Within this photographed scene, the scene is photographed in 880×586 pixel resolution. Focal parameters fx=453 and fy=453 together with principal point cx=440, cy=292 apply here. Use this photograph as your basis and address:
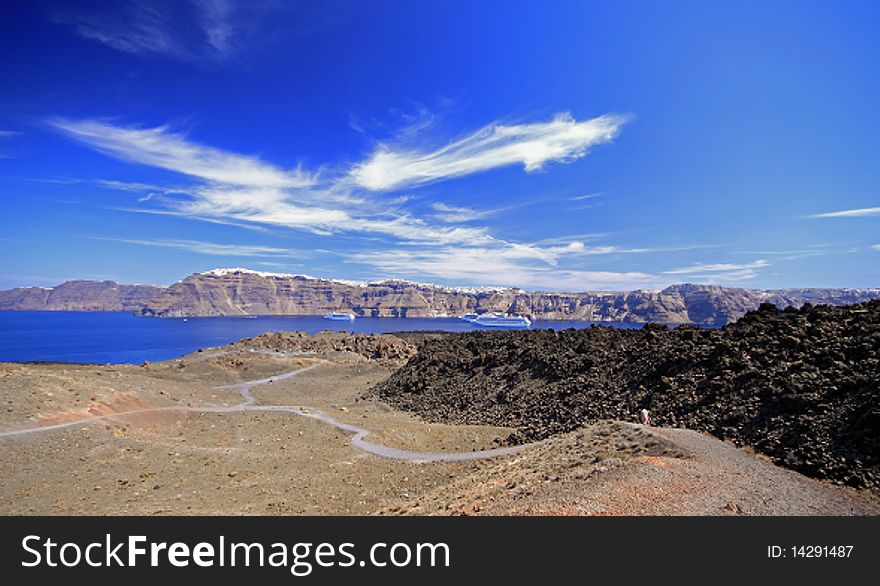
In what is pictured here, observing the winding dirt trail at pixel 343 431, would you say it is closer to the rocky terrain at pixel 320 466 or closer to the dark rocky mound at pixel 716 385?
the rocky terrain at pixel 320 466

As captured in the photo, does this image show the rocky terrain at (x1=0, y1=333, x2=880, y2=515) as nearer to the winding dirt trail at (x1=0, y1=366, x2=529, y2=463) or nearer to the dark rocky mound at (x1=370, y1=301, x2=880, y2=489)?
the winding dirt trail at (x1=0, y1=366, x2=529, y2=463)

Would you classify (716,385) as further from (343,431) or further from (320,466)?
(343,431)

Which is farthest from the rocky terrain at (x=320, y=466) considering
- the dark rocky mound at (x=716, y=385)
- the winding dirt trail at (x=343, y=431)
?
the dark rocky mound at (x=716, y=385)

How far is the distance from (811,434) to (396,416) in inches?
977

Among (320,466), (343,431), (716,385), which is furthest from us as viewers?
(343,431)

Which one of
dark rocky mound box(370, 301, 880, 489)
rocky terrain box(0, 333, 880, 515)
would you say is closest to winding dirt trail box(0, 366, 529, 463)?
rocky terrain box(0, 333, 880, 515)

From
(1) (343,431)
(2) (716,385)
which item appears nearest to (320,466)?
(1) (343,431)

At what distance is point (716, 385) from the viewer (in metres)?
18.8

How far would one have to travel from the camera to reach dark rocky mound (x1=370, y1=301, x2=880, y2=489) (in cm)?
1309

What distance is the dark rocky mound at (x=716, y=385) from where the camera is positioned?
1309 centimetres
